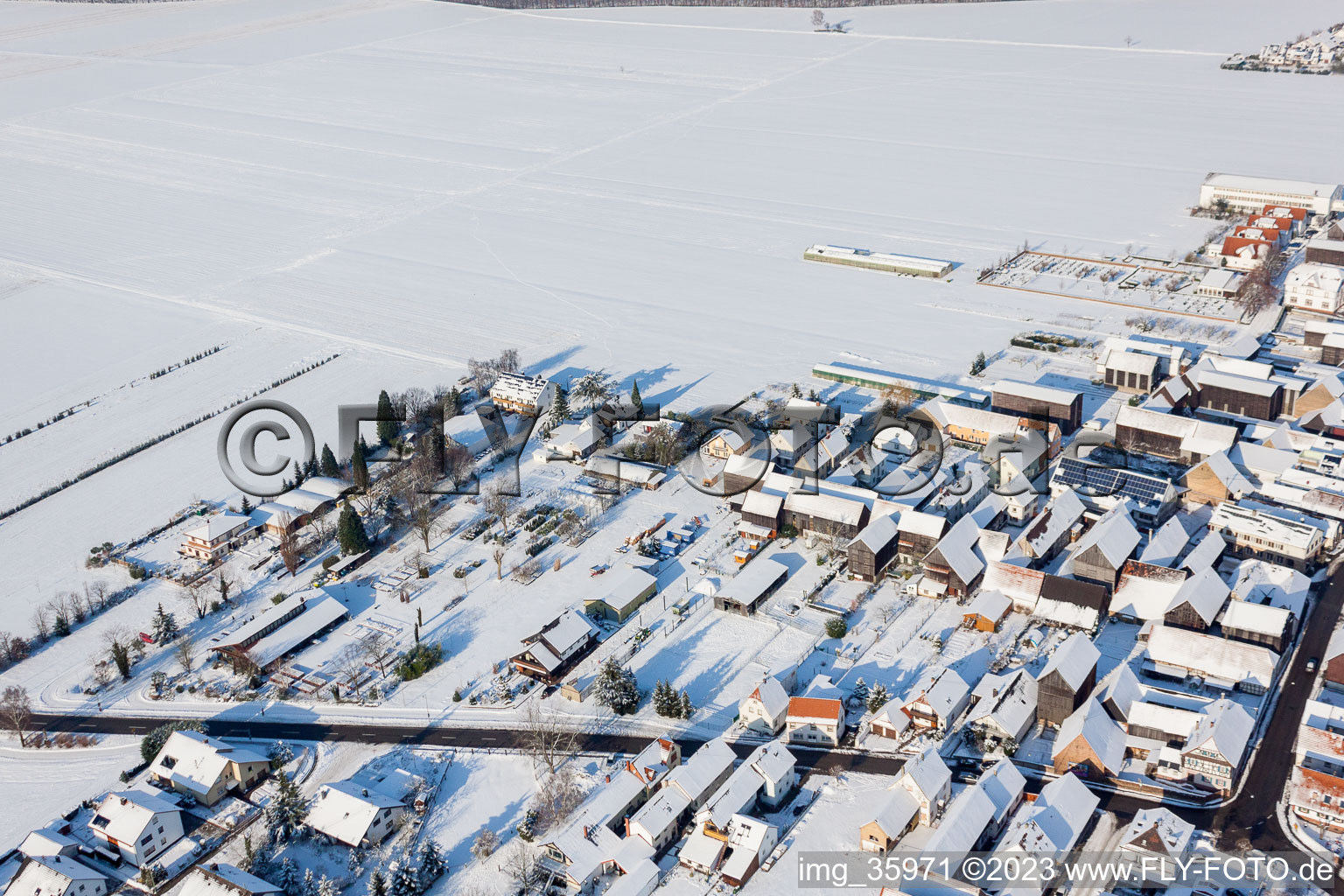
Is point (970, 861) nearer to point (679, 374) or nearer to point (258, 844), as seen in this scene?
point (258, 844)

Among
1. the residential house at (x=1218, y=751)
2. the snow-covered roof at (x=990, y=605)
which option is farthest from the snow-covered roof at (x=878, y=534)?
the residential house at (x=1218, y=751)

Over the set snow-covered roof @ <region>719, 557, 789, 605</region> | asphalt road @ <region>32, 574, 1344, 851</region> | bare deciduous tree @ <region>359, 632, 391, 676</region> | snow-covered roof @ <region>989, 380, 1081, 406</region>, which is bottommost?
asphalt road @ <region>32, 574, 1344, 851</region>

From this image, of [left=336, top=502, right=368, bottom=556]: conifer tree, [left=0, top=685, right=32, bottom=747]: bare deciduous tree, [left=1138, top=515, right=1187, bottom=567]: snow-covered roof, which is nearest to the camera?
[left=0, top=685, right=32, bottom=747]: bare deciduous tree

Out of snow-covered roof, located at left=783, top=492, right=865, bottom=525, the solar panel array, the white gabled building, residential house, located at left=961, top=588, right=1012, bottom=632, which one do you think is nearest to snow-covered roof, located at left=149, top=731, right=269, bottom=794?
snow-covered roof, located at left=783, top=492, right=865, bottom=525

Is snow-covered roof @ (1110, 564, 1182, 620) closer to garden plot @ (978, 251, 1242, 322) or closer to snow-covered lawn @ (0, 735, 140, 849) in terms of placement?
garden plot @ (978, 251, 1242, 322)

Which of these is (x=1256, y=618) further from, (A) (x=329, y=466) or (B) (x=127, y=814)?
(A) (x=329, y=466)

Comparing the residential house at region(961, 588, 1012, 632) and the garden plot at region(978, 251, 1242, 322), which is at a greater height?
the garden plot at region(978, 251, 1242, 322)

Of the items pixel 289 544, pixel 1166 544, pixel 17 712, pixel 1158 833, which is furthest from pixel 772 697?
pixel 17 712
